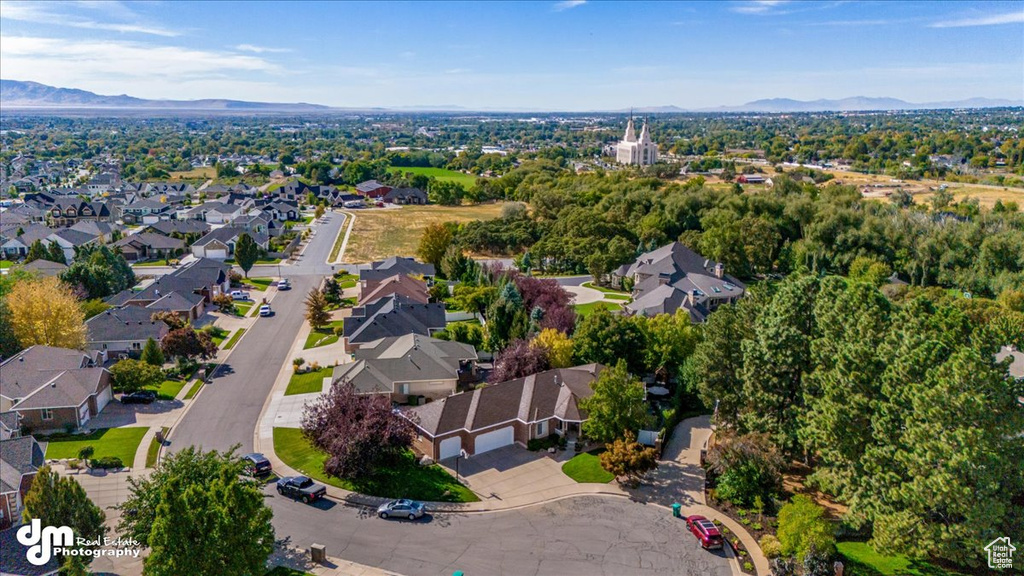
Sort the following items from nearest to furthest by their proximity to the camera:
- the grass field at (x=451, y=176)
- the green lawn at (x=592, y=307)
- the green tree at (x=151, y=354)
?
1. the green tree at (x=151, y=354)
2. the green lawn at (x=592, y=307)
3. the grass field at (x=451, y=176)

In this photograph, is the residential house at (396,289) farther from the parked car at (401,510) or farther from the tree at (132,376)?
the parked car at (401,510)

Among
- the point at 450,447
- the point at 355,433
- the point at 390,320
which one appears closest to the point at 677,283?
the point at 390,320

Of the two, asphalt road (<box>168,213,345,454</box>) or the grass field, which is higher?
the grass field

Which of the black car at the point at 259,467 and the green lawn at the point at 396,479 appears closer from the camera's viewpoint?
the green lawn at the point at 396,479

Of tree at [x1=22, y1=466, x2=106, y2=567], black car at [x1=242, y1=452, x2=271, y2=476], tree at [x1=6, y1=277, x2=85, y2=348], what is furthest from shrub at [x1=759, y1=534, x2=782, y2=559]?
tree at [x1=6, y1=277, x2=85, y2=348]

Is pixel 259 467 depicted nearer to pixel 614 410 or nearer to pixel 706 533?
pixel 614 410

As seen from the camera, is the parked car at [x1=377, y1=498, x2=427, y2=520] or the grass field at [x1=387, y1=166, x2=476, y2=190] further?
the grass field at [x1=387, y1=166, x2=476, y2=190]

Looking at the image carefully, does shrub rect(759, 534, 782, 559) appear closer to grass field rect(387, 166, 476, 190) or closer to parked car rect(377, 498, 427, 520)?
parked car rect(377, 498, 427, 520)

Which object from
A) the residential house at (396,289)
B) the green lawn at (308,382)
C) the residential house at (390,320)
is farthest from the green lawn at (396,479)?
the residential house at (396,289)
